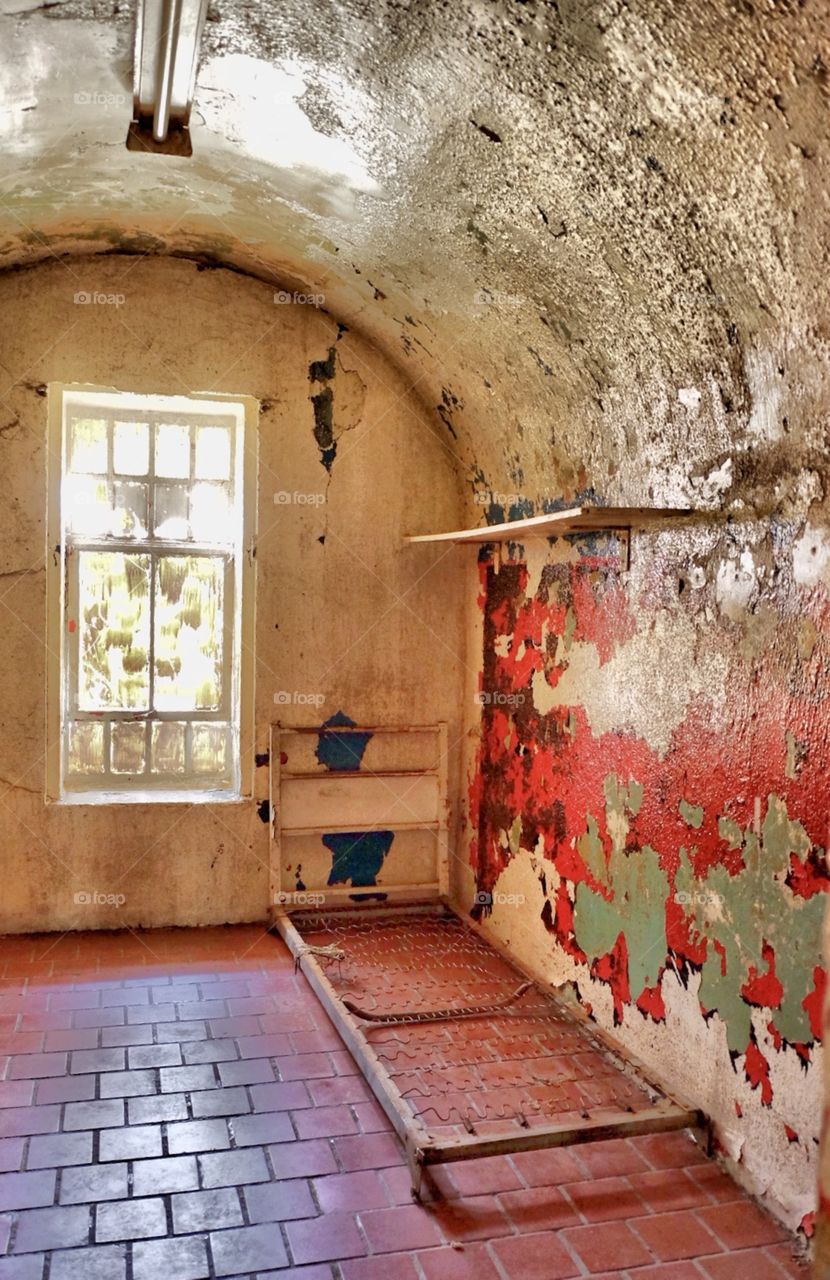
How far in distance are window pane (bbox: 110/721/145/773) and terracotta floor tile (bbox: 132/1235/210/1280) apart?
10.2 ft

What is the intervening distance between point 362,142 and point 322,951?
12.0 feet

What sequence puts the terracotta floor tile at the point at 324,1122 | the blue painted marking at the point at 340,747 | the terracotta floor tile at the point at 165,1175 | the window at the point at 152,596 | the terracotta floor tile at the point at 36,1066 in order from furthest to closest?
the blue painted marking at the point at 340,747, the window at the point at 152,596, the terracotta floor tile at the point at 36,1066, the terracotta floor tile at the point at 324,1122, the terracotta floor tile at the point at 165,1175

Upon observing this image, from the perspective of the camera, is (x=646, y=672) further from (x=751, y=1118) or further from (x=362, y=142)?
(x=362, y=142)

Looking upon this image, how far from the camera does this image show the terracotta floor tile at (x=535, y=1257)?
2.81 m

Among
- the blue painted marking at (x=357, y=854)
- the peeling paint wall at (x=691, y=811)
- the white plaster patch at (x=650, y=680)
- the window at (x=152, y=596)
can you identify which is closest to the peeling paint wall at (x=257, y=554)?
the window at (x=152, y=596)

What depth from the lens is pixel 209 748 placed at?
585 cm

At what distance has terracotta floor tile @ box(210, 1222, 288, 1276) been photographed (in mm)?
2779

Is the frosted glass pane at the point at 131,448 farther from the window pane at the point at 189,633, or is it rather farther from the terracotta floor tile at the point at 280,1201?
the terracotta floor tile at the point at 280,1201

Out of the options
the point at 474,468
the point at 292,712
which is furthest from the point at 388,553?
the point at 292,712

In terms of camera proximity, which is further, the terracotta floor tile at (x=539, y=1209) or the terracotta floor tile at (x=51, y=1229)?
the terracotta floor tile at (x=539, y=1209)

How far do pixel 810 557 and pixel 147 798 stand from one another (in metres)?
3.86

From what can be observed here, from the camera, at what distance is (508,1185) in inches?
127

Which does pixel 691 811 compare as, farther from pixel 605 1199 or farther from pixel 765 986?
pixel 605 1199

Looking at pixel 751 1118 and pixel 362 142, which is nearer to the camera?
pixel 751 1118
